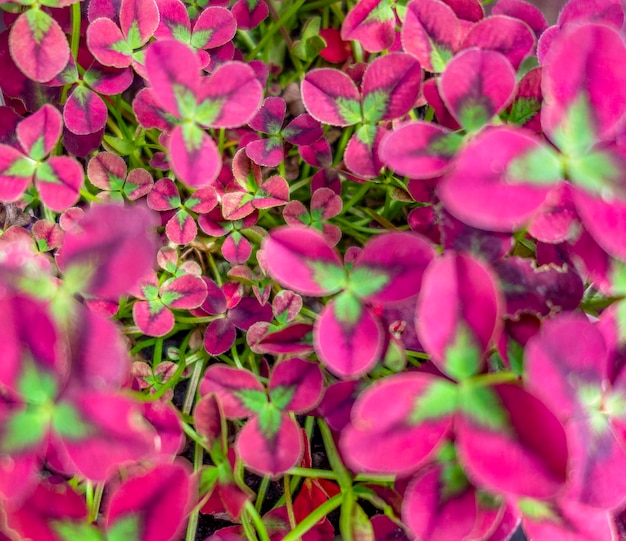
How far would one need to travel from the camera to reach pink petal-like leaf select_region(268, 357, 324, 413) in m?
Result: 0.58

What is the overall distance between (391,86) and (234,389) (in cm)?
36

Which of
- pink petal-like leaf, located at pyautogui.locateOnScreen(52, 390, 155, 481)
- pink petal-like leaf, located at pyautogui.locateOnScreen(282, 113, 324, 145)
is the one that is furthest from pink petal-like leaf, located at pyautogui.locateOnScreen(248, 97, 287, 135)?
pink petal-like leaf, located at pyautogui.locateOnScreen(52, 390, 155, 481)

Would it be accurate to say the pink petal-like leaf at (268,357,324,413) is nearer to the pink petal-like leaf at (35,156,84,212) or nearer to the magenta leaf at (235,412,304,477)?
the magenta leaf at (235,412,304,477)

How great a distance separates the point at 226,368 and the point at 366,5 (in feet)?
1.58

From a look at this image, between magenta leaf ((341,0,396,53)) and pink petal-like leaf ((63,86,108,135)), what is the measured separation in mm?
322

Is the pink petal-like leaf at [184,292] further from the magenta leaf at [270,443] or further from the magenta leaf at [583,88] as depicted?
the magenta leaf at [583,88]

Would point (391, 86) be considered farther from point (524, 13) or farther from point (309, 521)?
point (309, 521)

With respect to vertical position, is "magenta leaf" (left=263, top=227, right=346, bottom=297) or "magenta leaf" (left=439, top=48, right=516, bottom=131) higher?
"magenta leaf" (left=439, top=48, right=516, bottom=131)

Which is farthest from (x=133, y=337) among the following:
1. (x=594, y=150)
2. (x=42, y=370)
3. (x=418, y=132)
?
(x=594, y=150)

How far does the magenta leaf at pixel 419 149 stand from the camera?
502mm

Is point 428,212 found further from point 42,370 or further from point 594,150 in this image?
point 42,370

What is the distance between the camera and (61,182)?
0.63 m

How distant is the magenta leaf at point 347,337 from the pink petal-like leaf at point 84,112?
0.42 metres

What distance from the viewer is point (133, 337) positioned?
34.5 inches
